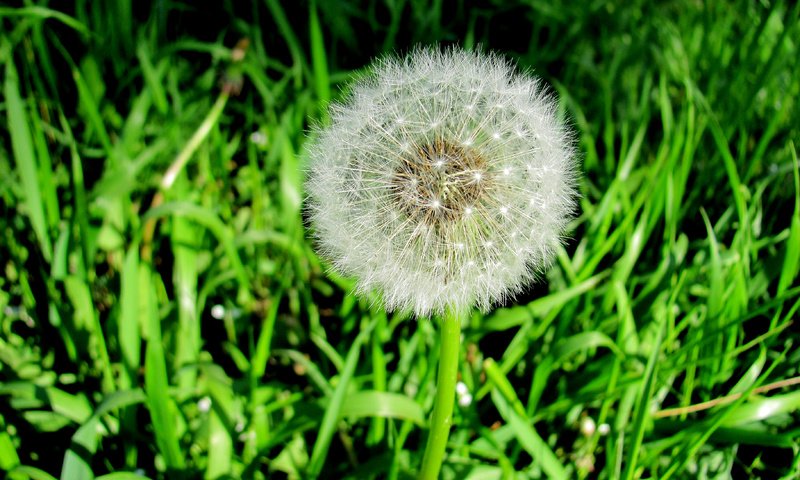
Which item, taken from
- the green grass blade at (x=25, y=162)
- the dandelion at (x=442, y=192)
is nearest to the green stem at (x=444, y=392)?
the dandelion at (x=442, y=192)

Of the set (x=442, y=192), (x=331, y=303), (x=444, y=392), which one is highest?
(x=442, y=192)

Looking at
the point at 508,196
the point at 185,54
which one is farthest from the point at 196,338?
the point at 185,54

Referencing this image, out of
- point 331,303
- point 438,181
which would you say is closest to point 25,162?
point 331,303

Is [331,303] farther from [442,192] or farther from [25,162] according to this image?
[442,192]

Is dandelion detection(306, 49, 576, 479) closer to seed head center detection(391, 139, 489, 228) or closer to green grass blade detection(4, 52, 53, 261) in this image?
seed head center detection(391, 139, 489, 228)

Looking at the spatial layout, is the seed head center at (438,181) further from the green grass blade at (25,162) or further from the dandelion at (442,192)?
the green grass blade at (25,162)

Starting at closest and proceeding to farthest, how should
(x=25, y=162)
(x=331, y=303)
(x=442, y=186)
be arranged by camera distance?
(x=442, y=186) → (x=25, y=162) → (x=331, y=303)

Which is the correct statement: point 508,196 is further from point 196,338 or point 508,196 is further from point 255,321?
point 255,321
